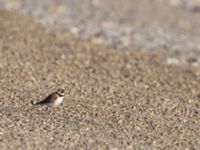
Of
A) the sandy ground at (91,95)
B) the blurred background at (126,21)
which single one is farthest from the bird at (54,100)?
the blurred background at (126,21)

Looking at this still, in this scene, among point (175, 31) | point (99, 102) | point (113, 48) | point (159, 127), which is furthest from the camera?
point (175, 31)

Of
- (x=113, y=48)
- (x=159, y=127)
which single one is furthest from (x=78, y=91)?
(x=113, y=48)

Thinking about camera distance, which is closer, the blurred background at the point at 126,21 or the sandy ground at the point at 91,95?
the sandy ground at the point at 91,95

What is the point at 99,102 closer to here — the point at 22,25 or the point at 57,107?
the point at 57,107

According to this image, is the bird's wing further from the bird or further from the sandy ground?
the sandy ground

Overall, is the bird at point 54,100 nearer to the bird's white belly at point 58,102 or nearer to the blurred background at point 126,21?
the bird's white belly at point 58,102

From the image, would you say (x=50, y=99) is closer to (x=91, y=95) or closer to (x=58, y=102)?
(x=58, y=102)
